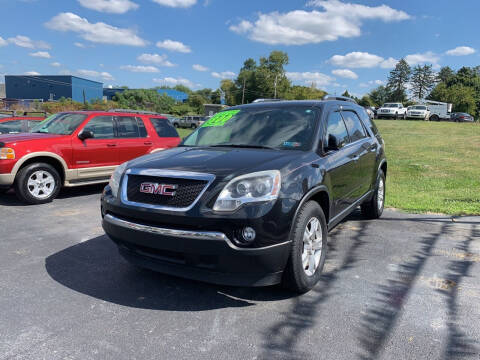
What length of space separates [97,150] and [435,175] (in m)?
8.67

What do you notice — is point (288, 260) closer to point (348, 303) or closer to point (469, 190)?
point (348, 303)

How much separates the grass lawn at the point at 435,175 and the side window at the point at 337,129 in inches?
114

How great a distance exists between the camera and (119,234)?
3.22 metres

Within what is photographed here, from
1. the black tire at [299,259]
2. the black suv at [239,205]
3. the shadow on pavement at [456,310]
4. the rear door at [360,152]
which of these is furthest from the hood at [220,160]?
the shadow on pavement at [456,310]

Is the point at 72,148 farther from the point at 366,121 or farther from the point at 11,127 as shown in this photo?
the point at 366,121

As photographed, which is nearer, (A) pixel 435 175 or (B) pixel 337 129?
(B) pixel 337 129

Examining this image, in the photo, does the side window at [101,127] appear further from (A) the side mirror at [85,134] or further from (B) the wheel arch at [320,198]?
(B) the wheel arch at [320,198]

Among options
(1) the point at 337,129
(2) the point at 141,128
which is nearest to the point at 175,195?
(1) the point at 337,129

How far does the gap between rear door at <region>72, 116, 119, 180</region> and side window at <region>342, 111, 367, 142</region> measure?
5042mm

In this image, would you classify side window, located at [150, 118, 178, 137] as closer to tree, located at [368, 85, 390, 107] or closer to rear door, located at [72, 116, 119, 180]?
rear door, located at [72, 116, 119, 180]

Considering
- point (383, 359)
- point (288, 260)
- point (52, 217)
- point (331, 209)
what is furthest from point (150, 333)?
point (52, 217)

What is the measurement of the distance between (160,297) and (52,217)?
11.5 feet

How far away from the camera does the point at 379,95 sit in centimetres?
11688

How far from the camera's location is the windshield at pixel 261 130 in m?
3.83
